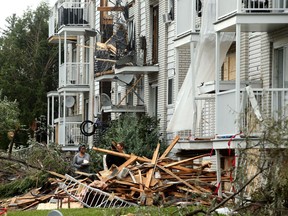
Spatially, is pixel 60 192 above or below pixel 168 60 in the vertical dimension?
below

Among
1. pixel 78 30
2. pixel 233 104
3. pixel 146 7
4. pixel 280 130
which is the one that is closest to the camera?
pixel 280 130

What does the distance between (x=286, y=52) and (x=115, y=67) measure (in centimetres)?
1414

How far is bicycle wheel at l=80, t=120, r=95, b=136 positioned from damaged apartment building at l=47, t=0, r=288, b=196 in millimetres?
358

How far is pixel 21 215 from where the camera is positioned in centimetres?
2717

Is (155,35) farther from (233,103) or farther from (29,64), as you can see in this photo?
(29,64)

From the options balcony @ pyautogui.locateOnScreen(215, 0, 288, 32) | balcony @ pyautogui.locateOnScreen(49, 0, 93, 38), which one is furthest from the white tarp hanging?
balcony @ pyautogui.locateOnScreen(49, 0, 93, 38)

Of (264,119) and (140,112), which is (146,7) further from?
(264,119)

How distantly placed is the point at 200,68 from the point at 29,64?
140 feet

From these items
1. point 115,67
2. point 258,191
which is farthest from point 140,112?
point 258,191

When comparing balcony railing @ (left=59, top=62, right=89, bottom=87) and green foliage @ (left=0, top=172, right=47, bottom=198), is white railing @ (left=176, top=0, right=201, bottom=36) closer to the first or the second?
green foliage @ (left=0, top=172, right=47, bottom=198)

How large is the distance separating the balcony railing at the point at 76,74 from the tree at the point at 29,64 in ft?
60.4

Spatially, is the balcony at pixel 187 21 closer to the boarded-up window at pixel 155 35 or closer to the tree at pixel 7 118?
the boarded-up window at pixel 155 35

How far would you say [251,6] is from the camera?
Result: 27562 millimetres

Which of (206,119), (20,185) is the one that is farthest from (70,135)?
(206,119)
